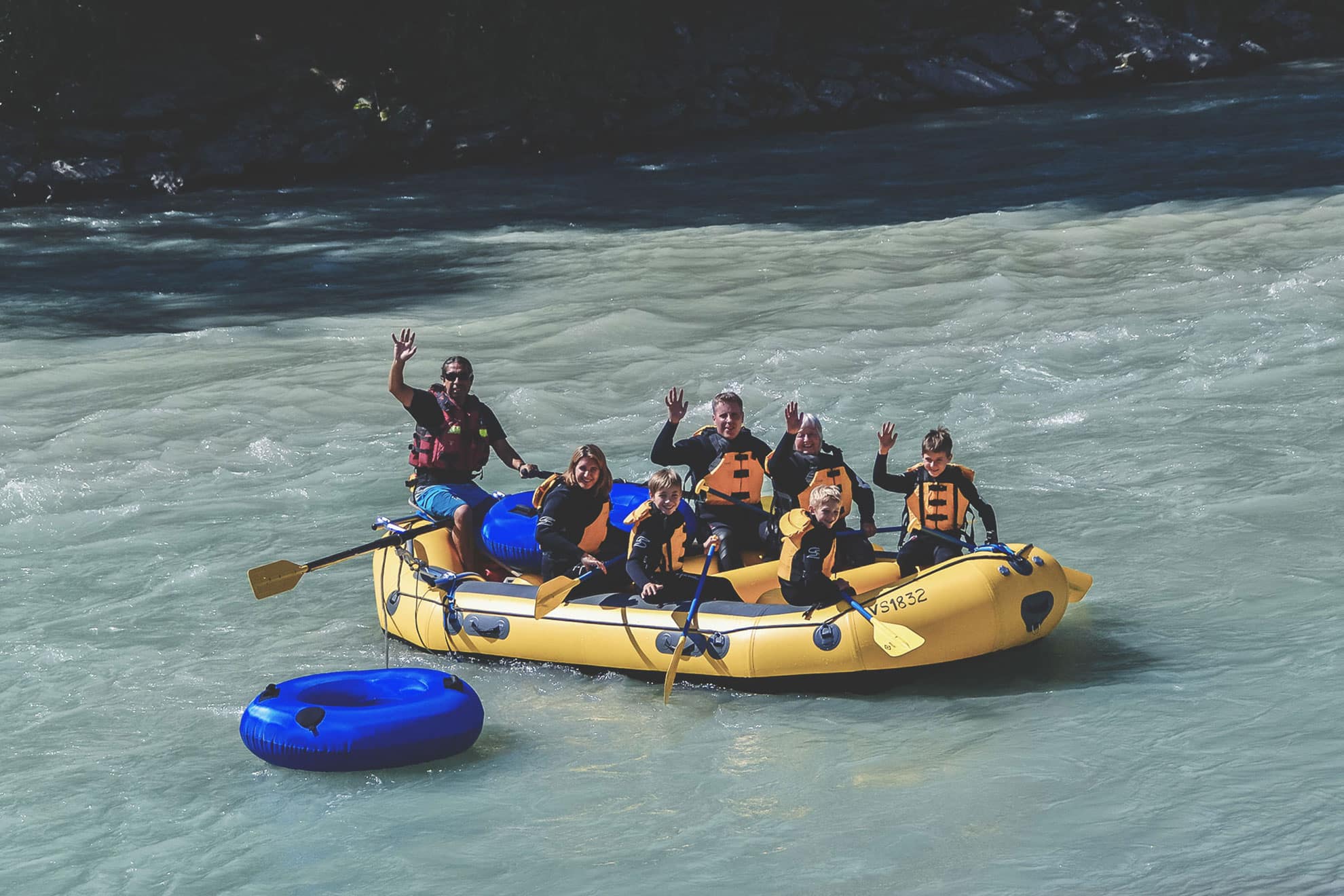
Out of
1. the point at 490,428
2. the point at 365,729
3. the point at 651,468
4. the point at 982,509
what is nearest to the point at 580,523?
the point at 490,428

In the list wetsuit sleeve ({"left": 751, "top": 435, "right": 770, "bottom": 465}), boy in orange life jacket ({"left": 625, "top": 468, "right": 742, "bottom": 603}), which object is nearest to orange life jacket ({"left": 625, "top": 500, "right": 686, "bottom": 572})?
boy in orange life jacket ({"left": 625, "top": 468, "right": 742, "bottom": 603})

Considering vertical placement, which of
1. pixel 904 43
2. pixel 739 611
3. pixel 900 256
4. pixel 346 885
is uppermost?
pixel 904 43

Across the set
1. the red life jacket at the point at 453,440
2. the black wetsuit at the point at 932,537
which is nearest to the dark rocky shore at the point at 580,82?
the red life jacket at the point at 453,440

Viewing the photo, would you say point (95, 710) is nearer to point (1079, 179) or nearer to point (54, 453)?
point (54, 453)

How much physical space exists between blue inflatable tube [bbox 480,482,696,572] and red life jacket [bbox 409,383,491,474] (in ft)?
0.87

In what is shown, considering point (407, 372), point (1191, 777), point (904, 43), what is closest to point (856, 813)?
point (1191, 777)

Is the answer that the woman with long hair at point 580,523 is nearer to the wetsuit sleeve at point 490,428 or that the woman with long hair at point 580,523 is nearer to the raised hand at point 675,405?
the raised hand at point 675,405

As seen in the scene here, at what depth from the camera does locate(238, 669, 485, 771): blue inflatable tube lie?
555cm

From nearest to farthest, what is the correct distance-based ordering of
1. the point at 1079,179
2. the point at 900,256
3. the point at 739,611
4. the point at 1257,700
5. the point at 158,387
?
the point at 1257,700
the point at 739,611
the point at 158,387
the point at 900,256
the point at 1079,179

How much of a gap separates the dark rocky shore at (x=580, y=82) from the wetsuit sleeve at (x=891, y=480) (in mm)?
15449

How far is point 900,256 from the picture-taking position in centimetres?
1453

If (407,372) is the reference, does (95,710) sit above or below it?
below

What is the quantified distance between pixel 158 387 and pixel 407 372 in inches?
68.1

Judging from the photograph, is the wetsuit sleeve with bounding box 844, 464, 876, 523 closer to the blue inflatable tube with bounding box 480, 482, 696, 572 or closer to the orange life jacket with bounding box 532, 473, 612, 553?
the blue inflatable tube with bounding box 480, 482, 696, 572
